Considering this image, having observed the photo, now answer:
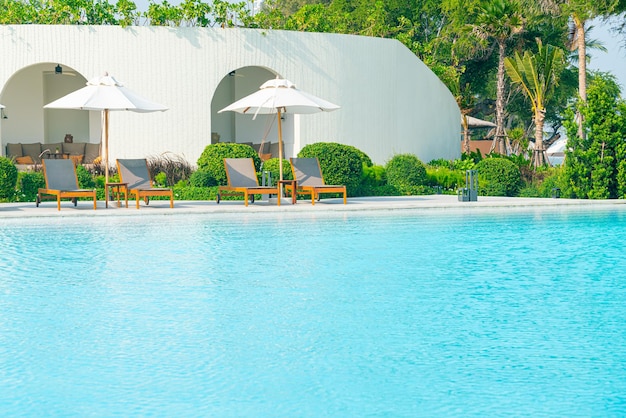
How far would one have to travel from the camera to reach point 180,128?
23516mm

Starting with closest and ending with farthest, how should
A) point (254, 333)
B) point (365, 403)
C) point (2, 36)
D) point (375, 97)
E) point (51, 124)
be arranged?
point (365, 403)
point (254, 333)
point (2, 36)
point (375, 97)
point (51, 124)

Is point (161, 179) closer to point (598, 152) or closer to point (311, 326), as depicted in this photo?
point (598, 152)

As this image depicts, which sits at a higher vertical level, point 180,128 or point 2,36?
point 2,36

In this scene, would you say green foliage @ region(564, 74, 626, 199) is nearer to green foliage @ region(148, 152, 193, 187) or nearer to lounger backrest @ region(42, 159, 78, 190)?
green foliage @ region(148, 152, 193, 187)

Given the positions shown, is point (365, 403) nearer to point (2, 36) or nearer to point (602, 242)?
point (602, 242)

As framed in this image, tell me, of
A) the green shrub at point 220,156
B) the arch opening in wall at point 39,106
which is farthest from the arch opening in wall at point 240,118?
the green shrub at point 220,156

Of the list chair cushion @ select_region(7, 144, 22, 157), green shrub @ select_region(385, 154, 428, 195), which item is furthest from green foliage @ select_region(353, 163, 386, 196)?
chair cushion @ select_region(7, 144, 22, 157)

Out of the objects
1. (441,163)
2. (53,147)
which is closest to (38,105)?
(53,147)

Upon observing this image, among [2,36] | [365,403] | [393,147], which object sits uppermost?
[2,36]

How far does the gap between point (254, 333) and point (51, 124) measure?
2249 cm

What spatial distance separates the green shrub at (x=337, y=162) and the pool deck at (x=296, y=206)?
490mm

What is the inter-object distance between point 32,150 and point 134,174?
8.74m

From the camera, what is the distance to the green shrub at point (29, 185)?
19453mm

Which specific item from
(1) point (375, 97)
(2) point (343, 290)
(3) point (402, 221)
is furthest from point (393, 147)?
(2) point (343, 290)
